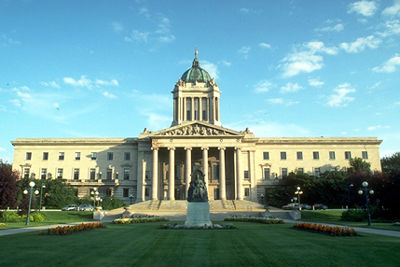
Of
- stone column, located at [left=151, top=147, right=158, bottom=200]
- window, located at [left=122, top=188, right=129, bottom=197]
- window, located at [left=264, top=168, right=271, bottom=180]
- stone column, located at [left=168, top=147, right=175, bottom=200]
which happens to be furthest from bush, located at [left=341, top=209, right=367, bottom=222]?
window, located at [left=122, top=188, right=129, bottom=197]

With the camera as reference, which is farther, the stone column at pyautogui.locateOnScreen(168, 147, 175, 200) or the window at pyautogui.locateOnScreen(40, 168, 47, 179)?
the window at pyautogui.locateOnScreen(40, 168, 47, 179)

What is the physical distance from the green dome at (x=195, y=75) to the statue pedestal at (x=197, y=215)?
215 ft

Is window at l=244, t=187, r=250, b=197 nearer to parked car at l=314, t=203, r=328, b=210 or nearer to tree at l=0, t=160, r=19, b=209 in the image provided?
parked car at l=314, t=203, r=328, b=210

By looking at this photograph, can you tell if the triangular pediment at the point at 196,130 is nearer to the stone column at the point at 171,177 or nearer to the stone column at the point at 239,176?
the stone column at the point at 171,177

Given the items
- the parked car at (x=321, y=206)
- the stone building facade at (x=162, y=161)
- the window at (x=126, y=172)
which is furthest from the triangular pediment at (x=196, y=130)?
the parked car at (x=321, y=206)

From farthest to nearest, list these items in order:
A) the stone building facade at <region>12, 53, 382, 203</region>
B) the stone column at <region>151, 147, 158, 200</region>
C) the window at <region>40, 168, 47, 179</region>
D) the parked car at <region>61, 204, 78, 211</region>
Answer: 1. the window at <region>40, 168, 47, 179</region>
2. the stone building facade at <region>12, 53, 382, 203</region>
3. the stone column at <region>151, 147, 158, 200</region>
4. the parked car at <region>61, 204, 78, 211</region>

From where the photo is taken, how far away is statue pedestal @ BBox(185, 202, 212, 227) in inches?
1179

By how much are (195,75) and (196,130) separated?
93.6 ft

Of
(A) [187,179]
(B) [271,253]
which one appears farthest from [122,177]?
(B) [271,253]

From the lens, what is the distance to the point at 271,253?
50.7ft

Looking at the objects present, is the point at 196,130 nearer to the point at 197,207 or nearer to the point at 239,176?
the point at 239,176

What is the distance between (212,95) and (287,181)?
2962 cm

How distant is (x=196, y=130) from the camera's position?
7056cm

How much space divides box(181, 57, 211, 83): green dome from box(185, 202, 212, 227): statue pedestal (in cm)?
6539
